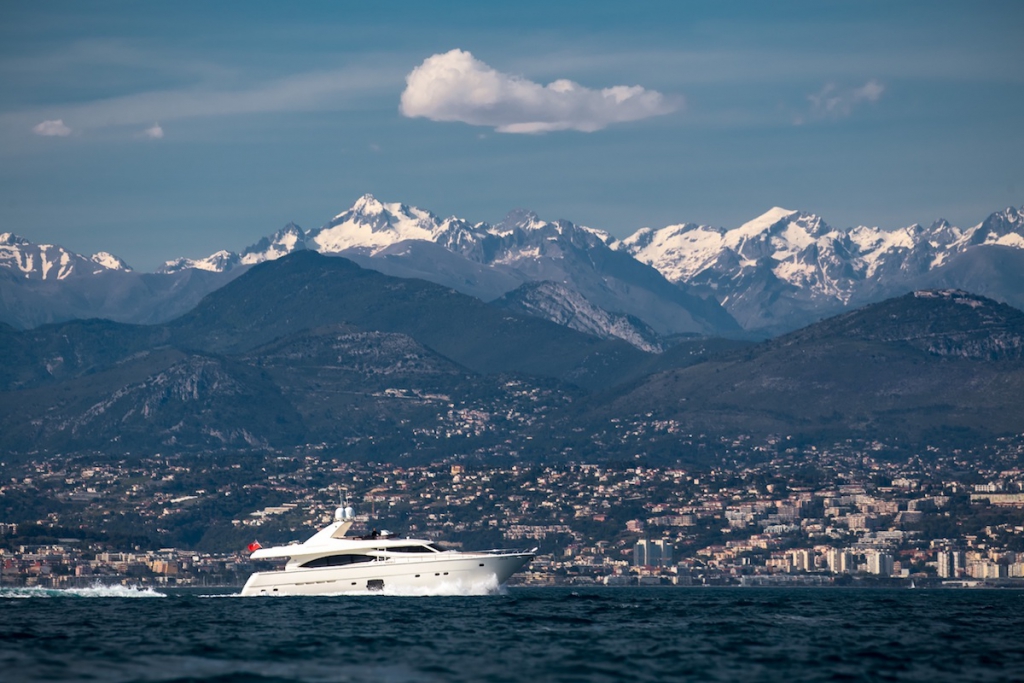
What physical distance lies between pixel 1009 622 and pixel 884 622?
9.50 metres

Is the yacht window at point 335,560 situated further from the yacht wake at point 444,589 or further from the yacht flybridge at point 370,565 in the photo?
the yacht wake at point 444,589

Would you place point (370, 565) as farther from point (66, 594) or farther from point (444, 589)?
point (66, 594)

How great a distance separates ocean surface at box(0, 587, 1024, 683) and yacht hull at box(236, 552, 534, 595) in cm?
115

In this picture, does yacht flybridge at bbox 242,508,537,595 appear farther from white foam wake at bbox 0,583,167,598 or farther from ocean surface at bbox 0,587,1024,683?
white foam wake at bbox 0,583,167,598

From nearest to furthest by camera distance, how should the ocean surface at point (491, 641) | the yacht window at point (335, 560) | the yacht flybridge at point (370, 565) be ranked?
the ocean surface at point (491, 641)
the yacht flybridge at point (370, 565)
the yacht window at point (335, 560)

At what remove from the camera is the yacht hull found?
500ft

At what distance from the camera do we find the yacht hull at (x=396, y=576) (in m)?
152

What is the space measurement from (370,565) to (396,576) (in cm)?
234

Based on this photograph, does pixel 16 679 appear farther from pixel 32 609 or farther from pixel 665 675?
pixel 32 609

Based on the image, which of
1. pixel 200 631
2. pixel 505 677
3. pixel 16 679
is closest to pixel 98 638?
pixel 200 631

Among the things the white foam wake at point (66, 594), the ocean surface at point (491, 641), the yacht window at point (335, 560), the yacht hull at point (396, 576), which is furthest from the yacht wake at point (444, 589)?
the white foam wake at point (66, 594)

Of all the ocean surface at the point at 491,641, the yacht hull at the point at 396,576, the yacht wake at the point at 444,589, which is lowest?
the ocean surface at the point at 491,641

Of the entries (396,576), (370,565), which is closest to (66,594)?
(370,565)

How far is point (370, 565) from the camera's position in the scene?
500 ft
